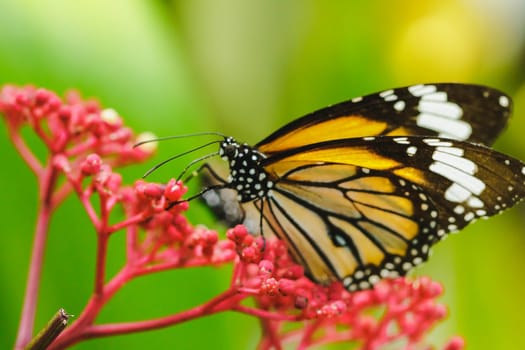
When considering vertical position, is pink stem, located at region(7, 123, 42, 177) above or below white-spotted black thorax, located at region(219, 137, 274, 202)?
above

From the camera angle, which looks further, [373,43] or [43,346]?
[373,43]

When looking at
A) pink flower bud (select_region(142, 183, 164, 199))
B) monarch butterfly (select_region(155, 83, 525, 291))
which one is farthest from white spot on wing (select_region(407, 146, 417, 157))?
pink flower bud (select_region(142, 183, 164, 199))

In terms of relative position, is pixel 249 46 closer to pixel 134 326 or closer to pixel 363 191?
pixel 363 191

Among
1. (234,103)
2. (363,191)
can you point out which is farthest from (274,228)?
(234,103)

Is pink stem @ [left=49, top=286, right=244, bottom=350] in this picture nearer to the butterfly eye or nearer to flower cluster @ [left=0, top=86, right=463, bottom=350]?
flower cluster @ [left=0, top=86, right=463, bottom=350]

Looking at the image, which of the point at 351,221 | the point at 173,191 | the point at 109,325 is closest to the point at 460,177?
the point at 351,221

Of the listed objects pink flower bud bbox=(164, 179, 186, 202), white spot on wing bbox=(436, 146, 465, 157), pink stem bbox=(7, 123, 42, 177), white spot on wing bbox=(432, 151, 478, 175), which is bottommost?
white spot on wing bbox=(432, 151, 478, 175)

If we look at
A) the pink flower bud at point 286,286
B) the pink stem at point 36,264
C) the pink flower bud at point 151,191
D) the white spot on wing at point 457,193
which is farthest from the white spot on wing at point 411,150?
the pink stem at point 36,264
